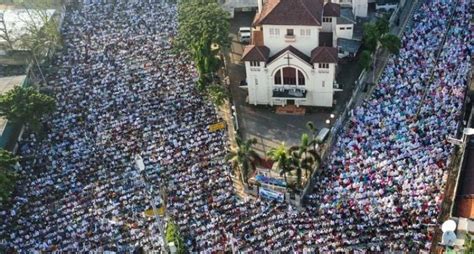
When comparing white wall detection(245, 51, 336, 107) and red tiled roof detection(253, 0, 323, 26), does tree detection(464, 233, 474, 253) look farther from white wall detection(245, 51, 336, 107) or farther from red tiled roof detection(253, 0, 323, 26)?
red tiled roof detection(253, 0, 323, 26)

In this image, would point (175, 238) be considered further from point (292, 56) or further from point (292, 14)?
point (292, 14)

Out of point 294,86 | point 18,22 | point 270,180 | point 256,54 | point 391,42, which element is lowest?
point 270,180

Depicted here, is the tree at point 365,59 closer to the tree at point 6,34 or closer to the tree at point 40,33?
the tree at point 40,33

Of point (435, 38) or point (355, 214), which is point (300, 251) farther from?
point (435, 38)

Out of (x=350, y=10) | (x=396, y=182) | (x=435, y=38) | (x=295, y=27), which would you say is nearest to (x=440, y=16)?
(x=435, y=38)

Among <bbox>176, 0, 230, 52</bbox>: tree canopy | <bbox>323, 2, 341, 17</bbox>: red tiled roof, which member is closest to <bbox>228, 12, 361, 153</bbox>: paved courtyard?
<bbox>176, 0, 230, 52</bbox>: tree canopy

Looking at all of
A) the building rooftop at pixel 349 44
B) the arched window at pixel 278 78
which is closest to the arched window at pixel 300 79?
the arched window at pixel 278 78

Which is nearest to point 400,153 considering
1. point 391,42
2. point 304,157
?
point 304,157
